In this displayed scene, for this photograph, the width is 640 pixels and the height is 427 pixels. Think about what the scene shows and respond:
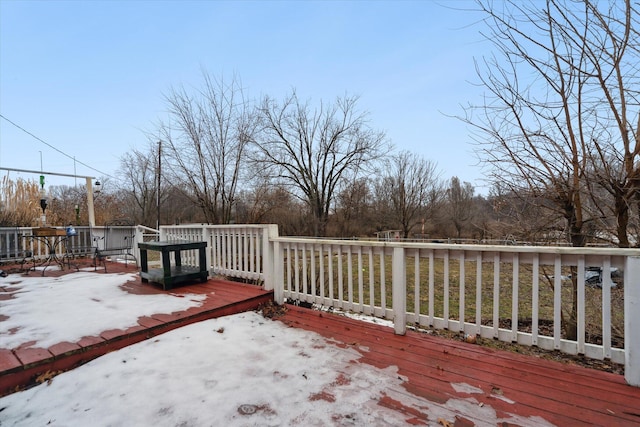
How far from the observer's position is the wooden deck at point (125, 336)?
5.82ft

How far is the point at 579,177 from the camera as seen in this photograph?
296 cm

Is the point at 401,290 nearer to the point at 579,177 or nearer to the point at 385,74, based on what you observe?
the point at 579,177

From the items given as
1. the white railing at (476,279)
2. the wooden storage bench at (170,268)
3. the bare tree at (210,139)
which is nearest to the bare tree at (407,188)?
the bare tree at (210,139)

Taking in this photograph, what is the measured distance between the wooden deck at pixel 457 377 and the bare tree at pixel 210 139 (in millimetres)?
5092

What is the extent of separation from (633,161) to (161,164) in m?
9.78

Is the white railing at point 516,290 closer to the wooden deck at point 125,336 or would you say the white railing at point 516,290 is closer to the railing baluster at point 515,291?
the railing baluster at point 515,291

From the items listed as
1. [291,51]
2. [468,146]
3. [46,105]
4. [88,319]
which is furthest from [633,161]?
[46,105]

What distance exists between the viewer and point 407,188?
21.0 meters

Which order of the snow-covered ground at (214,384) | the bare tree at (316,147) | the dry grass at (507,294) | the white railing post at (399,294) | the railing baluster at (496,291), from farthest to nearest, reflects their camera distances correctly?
the bare tree at (316,147), the dry grass at (507,294), the white railing post at (399,294), the railing baluster at (496,291), the snow-covered ground at (214,384)

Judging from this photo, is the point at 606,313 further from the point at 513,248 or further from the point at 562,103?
the point at 562,103

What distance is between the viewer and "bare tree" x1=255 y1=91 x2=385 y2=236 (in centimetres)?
1420

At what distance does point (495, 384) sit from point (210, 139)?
7.29m

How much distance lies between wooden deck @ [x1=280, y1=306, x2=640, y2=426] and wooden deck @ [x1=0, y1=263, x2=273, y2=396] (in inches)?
53.9

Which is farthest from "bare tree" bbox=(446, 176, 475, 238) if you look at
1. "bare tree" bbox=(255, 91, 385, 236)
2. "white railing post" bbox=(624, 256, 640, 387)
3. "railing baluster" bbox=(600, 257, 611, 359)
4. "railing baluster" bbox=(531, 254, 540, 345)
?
"white railing post" bbox=(624, 256, 640, 387)
